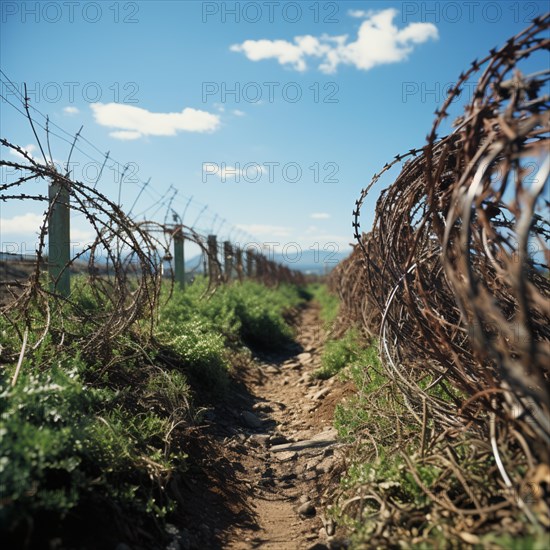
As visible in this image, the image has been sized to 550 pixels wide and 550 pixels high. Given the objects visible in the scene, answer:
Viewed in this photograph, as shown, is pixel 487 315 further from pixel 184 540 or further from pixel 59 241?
pixel 59 241

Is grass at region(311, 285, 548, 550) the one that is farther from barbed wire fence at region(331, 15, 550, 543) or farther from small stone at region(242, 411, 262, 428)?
small stone at region(242, 411, 262, 428)

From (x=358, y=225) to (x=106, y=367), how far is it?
2.16 m

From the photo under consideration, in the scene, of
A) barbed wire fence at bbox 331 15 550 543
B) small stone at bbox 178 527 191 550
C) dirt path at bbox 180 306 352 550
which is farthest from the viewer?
dirt path at bbox 180 306 352 550

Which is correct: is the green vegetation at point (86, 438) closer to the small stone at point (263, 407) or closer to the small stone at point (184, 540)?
the small stone at point (184, 540)

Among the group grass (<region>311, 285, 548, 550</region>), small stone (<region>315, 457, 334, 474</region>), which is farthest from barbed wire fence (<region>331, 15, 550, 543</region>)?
small stone (<region>315, 457, 334, 474</region>)

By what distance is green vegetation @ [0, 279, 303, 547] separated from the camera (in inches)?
76.2

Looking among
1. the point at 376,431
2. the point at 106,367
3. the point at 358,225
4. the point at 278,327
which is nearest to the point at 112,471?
the point at 106,367

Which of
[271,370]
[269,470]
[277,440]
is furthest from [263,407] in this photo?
[271,370]

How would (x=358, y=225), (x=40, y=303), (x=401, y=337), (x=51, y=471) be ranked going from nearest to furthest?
(x=51, y=471) < (x=401, y=337) < (x=358, y=225) < (x=40, y=303)

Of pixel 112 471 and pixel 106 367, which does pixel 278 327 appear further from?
pixel 112 471

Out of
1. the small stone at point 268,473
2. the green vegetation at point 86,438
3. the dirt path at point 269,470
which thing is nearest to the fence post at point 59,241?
the green vegetation at point 86,438

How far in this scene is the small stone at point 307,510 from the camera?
3033 mm

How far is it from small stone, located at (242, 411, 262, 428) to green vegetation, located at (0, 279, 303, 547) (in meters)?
0.43

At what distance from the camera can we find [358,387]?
14.9 feet
